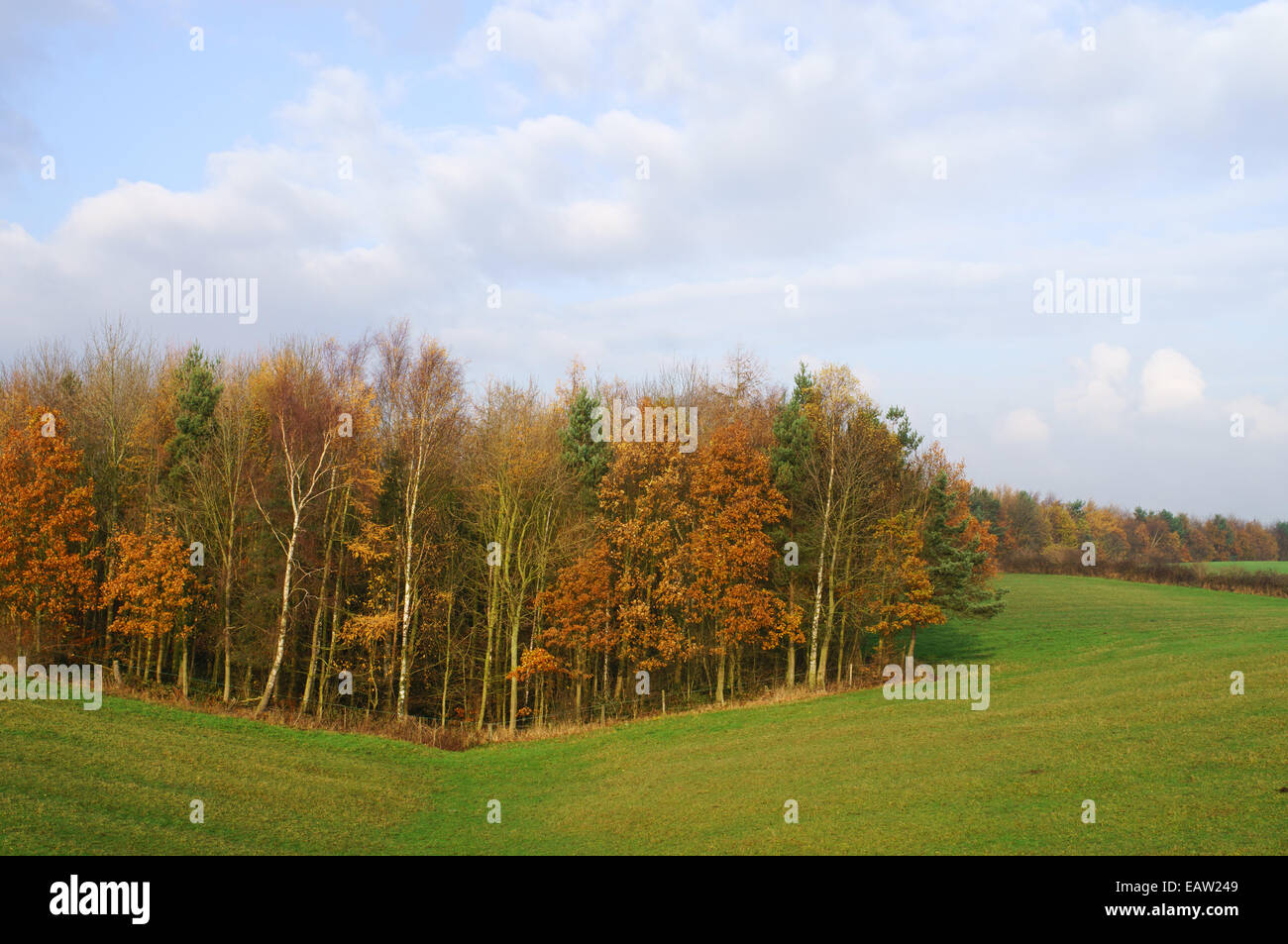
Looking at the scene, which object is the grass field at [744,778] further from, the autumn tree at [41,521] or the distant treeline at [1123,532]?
the distant treeline at [1123,532]

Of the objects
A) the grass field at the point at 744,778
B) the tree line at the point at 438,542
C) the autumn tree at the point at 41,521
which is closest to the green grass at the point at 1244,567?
the tree line at the point at 438,542

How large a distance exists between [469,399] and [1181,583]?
69724mm

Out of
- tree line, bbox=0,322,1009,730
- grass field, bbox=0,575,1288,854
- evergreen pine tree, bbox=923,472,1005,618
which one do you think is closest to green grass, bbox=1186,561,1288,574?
evergreen pine tree, bbox=923,472,1005,618

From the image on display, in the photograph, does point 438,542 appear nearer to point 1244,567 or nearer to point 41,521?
point 41,521

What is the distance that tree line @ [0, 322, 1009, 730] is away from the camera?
3556 centimetres

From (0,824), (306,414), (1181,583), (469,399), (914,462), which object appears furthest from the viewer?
(1181,583)

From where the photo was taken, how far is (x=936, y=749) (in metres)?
21.0

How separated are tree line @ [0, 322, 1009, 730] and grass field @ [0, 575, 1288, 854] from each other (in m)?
6.84

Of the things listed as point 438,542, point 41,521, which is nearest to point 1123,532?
point 438,542

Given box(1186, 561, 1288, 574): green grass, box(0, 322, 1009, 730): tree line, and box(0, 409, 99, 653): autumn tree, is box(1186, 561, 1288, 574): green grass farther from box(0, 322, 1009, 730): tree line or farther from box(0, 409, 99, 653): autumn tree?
box(0, 409, 99, 653): autumn tree
